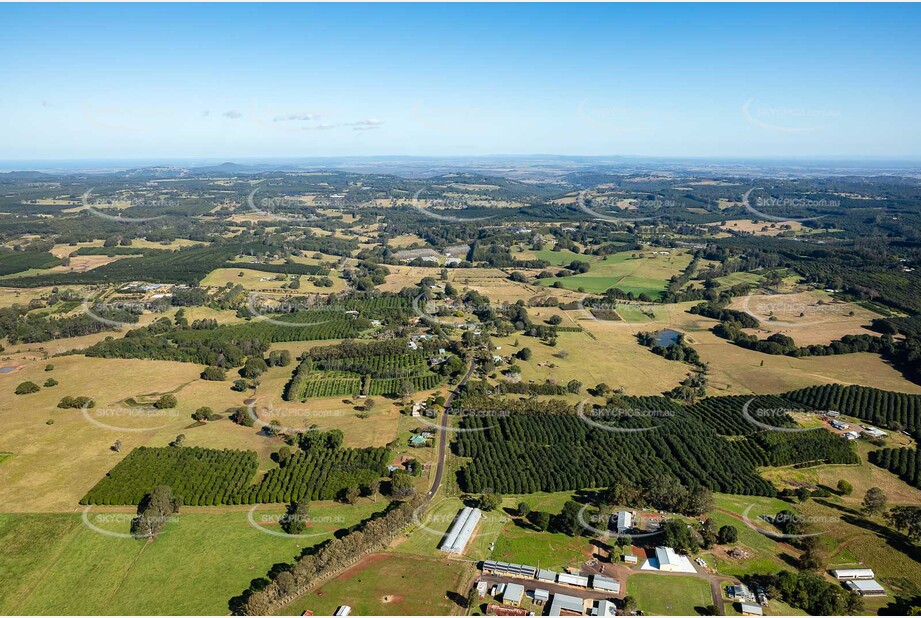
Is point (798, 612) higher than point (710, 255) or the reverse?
the reverse

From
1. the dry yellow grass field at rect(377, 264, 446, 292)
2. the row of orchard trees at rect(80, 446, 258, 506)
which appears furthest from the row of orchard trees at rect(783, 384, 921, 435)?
the dry yellow grass field at rect(377, 264, 446, 292)

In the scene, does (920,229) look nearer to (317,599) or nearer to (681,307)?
(681,307)

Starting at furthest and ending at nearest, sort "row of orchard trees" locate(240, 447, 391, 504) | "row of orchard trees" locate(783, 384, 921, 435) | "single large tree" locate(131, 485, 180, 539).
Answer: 1. "row of orchard trees" locate(783, 384, 921, 435)
2. "row of orchard trees" locate(240, 447, 391, 504)
3. "single large tree" locate(131, 485, 180, 539)

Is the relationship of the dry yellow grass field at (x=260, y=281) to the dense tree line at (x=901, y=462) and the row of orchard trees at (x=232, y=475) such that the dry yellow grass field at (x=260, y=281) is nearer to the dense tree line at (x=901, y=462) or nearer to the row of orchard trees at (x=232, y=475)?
the row of orchard trees at (x=232, y=475)

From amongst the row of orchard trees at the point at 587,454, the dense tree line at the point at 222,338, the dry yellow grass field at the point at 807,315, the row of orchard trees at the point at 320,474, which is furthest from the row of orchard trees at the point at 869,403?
the dense tree line at the point at 222,338

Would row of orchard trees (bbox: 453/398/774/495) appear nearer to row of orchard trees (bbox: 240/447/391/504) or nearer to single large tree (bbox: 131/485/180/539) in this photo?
row of orchard trees (bbox: 240/447/391/504)

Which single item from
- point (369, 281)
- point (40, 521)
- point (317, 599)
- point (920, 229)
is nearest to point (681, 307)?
point (369, 281)

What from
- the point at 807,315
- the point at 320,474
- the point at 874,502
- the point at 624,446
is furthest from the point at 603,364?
the point at 807,315

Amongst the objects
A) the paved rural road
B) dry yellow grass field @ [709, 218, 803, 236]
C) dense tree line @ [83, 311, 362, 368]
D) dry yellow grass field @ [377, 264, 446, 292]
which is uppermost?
dry yellow grass field @ [709, 218, 803, 236]
